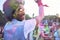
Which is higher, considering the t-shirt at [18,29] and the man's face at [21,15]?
the man's face at [21,15]

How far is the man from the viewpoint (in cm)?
131

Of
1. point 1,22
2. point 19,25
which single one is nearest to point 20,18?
point 19,25

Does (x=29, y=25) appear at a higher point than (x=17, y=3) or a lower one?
lower

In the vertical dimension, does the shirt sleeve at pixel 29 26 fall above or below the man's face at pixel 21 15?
below

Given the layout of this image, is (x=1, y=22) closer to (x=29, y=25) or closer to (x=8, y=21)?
(x=8, y=21)

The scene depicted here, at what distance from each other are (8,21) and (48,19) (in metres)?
0.32

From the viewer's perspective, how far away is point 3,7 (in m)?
1.34

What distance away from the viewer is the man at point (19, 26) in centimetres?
131

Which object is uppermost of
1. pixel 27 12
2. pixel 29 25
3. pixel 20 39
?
pixel 27 12

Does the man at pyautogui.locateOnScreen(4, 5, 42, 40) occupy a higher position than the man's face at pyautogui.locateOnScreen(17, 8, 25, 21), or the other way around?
the man's face at pyautogui.locateOnScreen(17, 8, 25, 21)

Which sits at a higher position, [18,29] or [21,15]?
[21,15]

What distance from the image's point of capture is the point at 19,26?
1317mm

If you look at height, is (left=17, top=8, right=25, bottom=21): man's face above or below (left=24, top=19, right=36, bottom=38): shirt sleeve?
above

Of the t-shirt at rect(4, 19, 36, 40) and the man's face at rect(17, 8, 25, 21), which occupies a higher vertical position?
the man's face at rect(17, 8, 25, 21)
